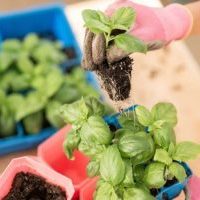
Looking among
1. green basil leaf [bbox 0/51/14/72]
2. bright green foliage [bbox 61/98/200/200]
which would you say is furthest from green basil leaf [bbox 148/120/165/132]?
green basil leaf [bbox 0/51/14/72]

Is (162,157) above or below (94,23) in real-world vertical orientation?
below

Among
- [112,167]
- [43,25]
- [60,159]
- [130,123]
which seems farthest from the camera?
[43,25]

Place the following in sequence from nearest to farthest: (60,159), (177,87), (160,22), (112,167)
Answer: (112,167) → (160,22) → (60,159) → (177,87)

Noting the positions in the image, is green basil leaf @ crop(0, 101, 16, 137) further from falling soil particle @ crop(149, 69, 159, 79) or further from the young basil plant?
the young basil plant

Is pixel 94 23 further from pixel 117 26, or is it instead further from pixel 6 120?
pixel 6 120

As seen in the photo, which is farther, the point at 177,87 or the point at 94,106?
the point at 177,87

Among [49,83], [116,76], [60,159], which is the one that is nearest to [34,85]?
[49,83]
